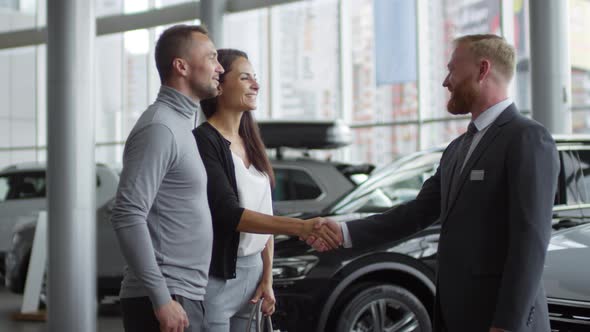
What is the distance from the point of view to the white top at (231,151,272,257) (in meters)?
3.14

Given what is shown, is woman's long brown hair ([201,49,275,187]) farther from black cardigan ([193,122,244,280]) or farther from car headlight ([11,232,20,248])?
car headlight ([11,232,20,248])

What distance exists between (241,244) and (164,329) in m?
0.66

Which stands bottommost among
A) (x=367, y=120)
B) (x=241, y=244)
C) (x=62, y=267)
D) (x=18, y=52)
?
(x=62, y=267)

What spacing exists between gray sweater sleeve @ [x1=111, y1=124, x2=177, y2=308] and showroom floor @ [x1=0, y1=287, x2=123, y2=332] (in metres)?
5.35

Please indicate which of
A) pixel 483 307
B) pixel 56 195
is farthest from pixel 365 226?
pixel 56 195

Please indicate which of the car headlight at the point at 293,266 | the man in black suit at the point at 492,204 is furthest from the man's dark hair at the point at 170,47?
the car headlight at the point at 293,266

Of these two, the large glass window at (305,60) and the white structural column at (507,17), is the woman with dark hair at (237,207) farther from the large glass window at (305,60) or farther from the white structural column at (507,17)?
the large glass window at (305,60)

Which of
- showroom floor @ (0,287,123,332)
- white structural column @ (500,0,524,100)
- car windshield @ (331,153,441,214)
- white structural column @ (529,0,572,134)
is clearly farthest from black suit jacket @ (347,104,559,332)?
white structural column @ (500,0,524,100)

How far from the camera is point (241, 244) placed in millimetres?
3135

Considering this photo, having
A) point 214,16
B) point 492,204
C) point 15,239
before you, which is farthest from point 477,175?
point 214,16

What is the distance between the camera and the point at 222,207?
300cm

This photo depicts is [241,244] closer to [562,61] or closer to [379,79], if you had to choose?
[562,61]

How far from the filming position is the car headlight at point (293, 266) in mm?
5152

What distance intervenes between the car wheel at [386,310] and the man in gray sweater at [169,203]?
258 cm
